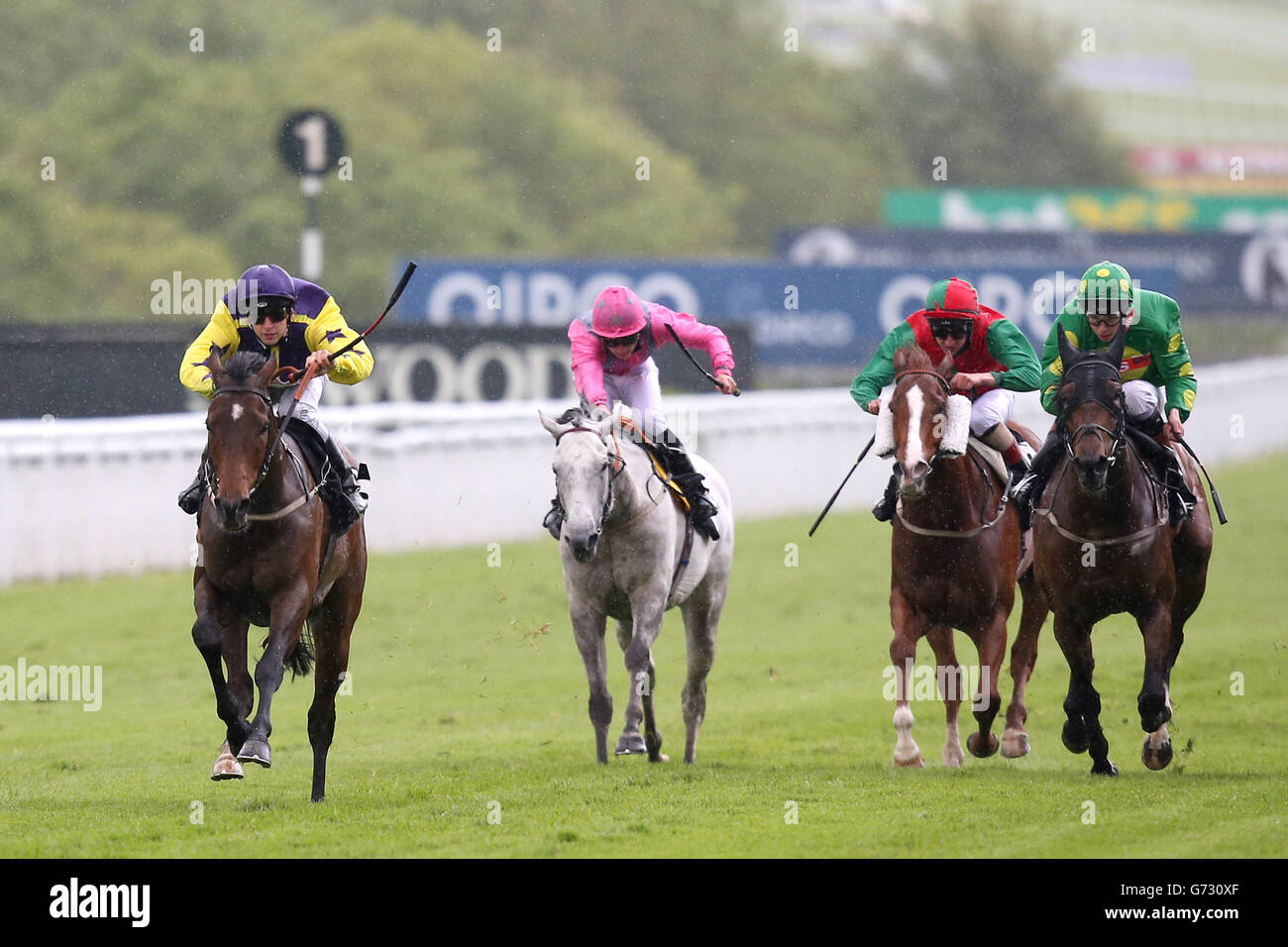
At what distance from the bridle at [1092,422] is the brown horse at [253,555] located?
9.83ft

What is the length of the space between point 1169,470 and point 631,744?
8.54ft

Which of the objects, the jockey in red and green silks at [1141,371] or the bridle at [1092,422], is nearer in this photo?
the bridle at [1092,422]

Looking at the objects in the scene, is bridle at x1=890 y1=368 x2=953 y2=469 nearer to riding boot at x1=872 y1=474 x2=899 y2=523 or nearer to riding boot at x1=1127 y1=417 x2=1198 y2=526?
riding boot at x1=872 y1=474 x2=899 y2=523

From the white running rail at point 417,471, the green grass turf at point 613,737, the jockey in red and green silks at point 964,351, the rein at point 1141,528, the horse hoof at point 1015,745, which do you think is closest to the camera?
the green grass turf at point 613,737

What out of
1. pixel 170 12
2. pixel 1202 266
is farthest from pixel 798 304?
pixel 170 12

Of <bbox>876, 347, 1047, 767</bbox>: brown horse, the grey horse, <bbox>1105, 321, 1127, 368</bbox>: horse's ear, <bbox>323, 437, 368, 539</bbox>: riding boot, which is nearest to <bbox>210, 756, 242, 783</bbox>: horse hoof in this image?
<bbox>323, 437, 368, 539</bbox>: riding boot

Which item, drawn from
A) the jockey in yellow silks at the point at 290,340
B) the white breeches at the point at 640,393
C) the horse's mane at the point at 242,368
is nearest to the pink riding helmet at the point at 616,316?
the white breeches at the point at 640,393

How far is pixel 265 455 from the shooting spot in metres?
7.73

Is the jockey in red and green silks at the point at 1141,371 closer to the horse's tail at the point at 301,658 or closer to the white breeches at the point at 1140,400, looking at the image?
the white breeches at the point at 1140,400

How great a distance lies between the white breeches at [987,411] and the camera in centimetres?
953

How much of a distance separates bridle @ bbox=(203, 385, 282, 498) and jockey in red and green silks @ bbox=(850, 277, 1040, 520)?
2597mm

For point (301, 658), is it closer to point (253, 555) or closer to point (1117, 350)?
point (253, 555)

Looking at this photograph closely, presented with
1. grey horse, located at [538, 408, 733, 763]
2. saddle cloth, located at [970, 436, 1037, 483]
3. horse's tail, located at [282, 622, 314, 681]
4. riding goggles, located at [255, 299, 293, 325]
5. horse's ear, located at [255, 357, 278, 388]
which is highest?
riding goggles, located at [255, 299, 293, 325]

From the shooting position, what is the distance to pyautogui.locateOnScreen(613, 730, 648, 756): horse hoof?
30.3 ft
